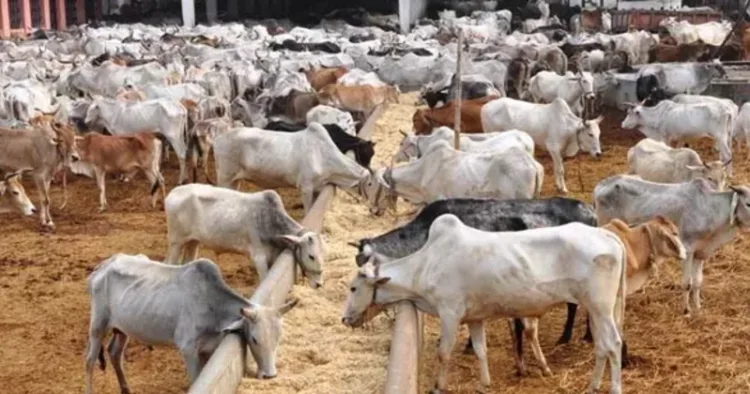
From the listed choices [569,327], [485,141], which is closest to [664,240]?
[569,327]

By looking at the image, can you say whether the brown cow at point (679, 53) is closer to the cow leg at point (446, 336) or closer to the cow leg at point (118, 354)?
the cow leg at point (446, 336)

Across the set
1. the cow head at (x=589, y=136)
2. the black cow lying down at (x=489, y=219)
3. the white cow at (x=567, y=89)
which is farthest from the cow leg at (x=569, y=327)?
the white cow at (x=567, y=89)

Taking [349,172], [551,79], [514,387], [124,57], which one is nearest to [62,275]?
[349,172]

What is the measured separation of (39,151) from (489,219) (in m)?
8.66

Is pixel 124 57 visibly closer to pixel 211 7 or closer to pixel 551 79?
pixel 551 79

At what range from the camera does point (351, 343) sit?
8914mm

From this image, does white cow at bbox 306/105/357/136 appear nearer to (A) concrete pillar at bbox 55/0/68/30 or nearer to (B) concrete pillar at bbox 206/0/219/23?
(A) concrete pillar at bbox 55/0/68/30

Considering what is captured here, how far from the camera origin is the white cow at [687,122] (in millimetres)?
17125

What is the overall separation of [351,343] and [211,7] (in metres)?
47.9

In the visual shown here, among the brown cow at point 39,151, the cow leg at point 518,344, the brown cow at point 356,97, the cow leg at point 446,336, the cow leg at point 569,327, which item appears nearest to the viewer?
the cow leg at point 446,336

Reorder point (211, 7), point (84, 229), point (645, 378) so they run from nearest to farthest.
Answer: point (645, 378) → point (84, 229) → point (211, 7)

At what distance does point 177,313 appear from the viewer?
8000 mm

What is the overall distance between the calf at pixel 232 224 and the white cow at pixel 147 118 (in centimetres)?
733

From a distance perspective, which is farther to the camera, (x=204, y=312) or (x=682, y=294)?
(x=682, y=294)
